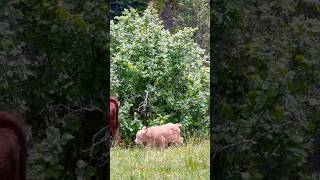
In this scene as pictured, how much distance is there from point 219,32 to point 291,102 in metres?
0.37

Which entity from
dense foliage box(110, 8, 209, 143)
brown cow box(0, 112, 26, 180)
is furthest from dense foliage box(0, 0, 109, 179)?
dense foliage box(110, 8, 209, 143)

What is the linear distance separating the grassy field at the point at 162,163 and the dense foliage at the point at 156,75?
35 centimetres

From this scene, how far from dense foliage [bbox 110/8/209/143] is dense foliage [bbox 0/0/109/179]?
196 cm

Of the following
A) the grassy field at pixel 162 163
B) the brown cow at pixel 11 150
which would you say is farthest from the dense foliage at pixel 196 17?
the brown cow at pixel 11 150

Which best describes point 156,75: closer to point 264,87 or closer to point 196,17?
point 196,17

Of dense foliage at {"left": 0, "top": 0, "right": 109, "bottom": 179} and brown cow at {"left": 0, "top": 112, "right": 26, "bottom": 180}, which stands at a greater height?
dense foliage at {"left": 0, "top": 0, "right": 109, "bottom": 179}

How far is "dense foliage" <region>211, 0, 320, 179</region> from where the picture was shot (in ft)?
7.43

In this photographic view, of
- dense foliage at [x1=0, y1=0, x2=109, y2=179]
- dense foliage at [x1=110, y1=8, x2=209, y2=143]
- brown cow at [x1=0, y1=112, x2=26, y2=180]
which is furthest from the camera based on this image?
dense foliage at [x1=110, y1=8, x2=209, y2=143]

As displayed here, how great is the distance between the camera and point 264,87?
2.27 metres

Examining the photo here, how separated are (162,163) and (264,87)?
151 cm

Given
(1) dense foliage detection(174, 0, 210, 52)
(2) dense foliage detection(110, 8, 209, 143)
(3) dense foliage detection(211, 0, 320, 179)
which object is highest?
(1) dense foliage detection(174, 0, 210, 52)

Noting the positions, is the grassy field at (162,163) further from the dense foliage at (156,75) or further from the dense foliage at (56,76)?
the dense foliage at (56,76)

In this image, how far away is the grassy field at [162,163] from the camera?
3.47m

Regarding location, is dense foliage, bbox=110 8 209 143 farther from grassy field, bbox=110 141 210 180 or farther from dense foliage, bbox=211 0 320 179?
dense foliage, bbox=211 0 320 179
